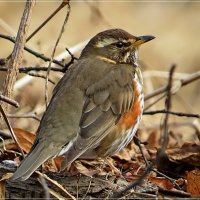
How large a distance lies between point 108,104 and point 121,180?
Answer: 0.75 meters

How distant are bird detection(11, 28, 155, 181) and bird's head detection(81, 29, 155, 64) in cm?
21

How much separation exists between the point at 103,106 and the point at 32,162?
1.06 m

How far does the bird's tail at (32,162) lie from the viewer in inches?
210

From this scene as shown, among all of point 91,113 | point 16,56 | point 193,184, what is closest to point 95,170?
point 91,113

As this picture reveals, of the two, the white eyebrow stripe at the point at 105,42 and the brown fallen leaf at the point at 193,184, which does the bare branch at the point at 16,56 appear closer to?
the white eyebrow stripe at the point at 105,42

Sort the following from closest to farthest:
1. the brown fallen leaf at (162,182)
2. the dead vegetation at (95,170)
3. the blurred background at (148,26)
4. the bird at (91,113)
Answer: the dead vegetation at (95,170)
the bird at (91,113)
the brown fallen leaf at (162,182)
the blurred background at (148,26)

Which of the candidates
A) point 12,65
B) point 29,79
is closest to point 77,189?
point 12,65

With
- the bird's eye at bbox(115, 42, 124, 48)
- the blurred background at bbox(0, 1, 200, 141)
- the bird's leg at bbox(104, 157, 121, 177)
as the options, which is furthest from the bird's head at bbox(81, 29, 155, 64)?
the blurred background at bbox(0, 1, 200, 141)

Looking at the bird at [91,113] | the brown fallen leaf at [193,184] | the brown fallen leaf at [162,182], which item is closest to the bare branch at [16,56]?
the bird at [91,113]

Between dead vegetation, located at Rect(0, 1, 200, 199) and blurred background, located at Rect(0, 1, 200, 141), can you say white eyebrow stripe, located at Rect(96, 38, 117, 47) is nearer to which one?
dead vegetation, located at Rect(0, 1, 200, 199)

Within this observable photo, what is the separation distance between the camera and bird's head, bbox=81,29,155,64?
23.2ft

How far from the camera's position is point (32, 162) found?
5.51m

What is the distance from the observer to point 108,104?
20.9ft

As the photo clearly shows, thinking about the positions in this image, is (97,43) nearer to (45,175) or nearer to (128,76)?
(128,76)
